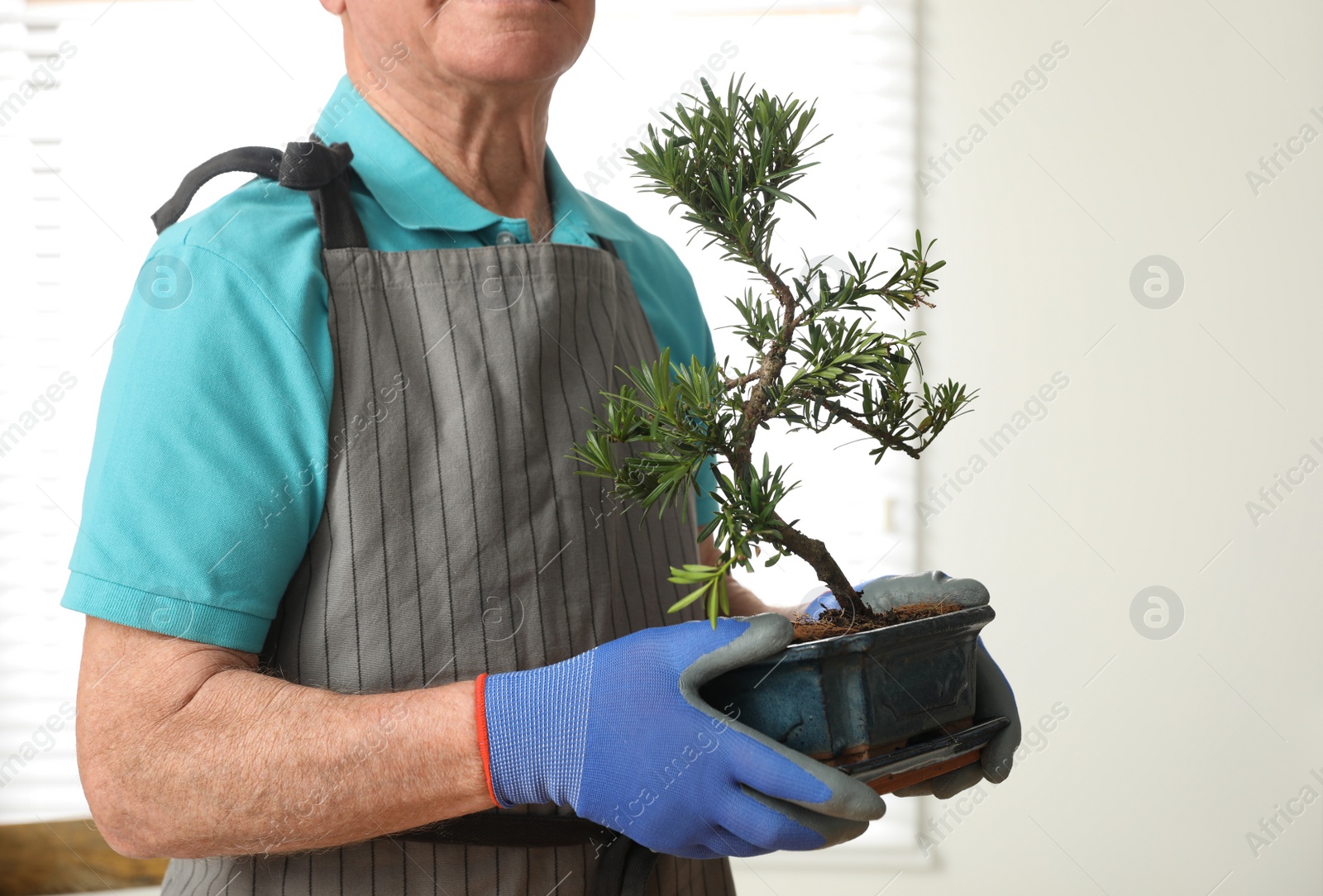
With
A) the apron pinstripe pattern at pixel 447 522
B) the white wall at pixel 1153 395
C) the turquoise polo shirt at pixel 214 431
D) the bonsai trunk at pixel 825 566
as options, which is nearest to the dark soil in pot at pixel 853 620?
the bonsai trunk at pixel 825 566

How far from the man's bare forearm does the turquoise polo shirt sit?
4cm

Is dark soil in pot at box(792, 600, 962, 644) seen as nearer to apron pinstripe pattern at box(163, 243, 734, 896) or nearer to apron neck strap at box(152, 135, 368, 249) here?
apron pinstripe pattern at box(163, 243, 734, 896)

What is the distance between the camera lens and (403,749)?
2.44 feet

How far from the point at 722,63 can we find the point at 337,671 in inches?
67.3

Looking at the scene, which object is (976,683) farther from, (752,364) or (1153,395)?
(1153,395)

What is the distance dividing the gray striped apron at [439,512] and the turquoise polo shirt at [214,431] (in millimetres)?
29

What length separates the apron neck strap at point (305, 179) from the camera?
0.86 metres

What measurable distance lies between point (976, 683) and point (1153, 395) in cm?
158

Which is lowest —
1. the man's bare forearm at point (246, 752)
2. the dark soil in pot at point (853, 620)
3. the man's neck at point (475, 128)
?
the man's bare forearm at point (246, 752)

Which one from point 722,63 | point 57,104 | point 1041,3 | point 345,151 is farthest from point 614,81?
point 345,151

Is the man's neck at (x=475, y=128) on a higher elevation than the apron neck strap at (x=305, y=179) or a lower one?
higher

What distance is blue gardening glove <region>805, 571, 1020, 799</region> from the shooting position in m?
0.84

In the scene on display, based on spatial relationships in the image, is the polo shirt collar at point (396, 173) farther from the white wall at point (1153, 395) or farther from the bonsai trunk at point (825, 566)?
the white wall at point (1153, 395)

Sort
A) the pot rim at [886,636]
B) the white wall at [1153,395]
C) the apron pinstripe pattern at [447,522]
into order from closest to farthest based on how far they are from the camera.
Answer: the pot rim at [886,636] → the apron pinstripe pattern at [447,522] → the white wall at [1153,395]
